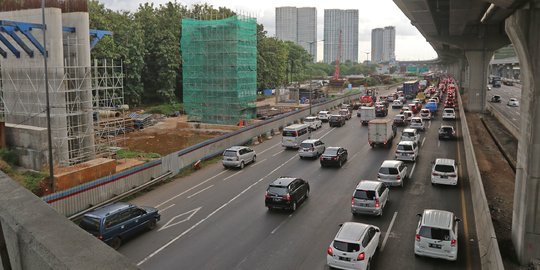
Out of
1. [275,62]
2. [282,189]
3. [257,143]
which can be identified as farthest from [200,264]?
[275,62]

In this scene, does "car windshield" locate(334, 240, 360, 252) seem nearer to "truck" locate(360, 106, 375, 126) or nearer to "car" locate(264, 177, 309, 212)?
"car" locate(264, 177, 309, 212)

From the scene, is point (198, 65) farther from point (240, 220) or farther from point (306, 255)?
point (306, 255)

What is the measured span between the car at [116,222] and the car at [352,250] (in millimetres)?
8175

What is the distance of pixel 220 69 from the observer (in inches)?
2122

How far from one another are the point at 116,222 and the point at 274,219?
6872 millimetres

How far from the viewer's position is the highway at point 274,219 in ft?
53.6

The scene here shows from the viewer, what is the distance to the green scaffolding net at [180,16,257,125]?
53.3 m

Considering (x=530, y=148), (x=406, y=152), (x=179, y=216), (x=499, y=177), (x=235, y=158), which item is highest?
(x=530, y=148)

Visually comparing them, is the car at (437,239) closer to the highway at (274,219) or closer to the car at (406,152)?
the highway at (274,219)

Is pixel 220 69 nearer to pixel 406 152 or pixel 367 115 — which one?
pixel 367 115

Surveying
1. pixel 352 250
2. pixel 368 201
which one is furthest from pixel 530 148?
pixel 368 201

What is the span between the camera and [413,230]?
19094 millimetres

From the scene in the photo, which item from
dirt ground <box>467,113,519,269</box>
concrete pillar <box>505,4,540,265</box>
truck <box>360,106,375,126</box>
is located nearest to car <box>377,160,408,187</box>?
dirt ground <box>467,113,519,269</box>

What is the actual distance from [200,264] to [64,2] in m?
25.0
